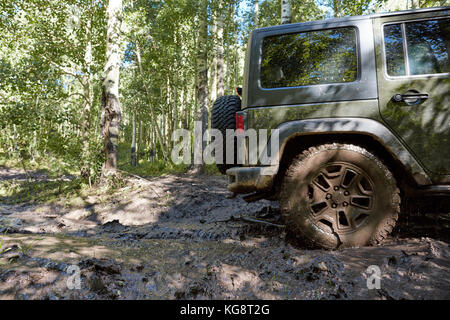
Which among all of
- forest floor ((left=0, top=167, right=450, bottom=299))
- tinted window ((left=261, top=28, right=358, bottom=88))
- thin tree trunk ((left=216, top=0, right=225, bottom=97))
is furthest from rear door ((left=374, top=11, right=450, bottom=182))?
thin tree trunk ((left=216, top=0, right=225, bottom=97))

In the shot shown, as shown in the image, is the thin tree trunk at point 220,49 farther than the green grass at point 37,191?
Yes

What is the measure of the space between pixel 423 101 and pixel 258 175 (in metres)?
1.74

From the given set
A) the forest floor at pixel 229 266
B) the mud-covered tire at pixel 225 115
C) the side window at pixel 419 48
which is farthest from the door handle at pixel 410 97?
the mud-covered tire at pixel 225 115

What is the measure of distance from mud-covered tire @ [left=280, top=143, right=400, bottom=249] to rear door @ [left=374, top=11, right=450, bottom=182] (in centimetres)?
42

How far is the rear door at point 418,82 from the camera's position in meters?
2.56

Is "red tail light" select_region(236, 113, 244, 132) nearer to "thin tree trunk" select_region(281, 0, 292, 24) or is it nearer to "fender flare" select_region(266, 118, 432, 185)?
"fender flare" select_region(266, 118, 432, 185)

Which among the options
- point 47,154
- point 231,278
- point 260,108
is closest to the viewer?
point 231,278

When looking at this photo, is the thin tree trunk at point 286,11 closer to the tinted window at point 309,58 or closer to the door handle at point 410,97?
the tinted window at point 309,58

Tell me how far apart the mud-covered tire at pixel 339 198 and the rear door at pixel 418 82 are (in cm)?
42

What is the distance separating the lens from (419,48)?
2.68 metres
